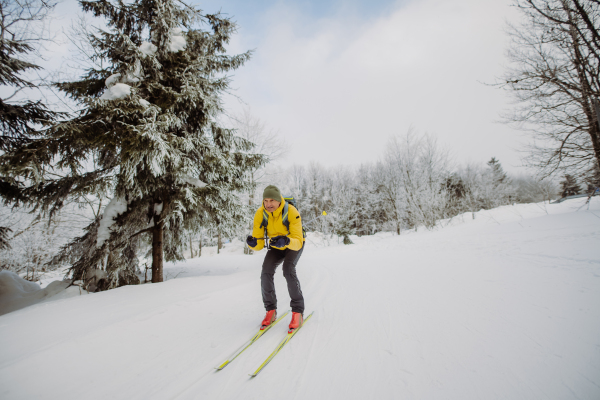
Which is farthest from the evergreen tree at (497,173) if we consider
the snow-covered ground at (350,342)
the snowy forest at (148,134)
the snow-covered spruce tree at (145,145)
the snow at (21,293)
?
the snow at (21,293)

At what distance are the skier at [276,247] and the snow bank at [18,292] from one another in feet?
17.5

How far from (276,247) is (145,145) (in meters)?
3.59

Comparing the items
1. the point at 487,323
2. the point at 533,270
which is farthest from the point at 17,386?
the point at 533,270

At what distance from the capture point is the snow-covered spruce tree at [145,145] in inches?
166

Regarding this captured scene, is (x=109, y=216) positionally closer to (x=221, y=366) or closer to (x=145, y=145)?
(x=145, y=145)

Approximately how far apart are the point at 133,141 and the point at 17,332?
10.3ft

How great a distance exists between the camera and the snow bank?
473 cm

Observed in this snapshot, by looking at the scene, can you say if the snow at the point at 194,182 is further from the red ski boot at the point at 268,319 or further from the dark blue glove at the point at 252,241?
the red ski boot at the point at 268,319

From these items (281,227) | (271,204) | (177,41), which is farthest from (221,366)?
(177,41)

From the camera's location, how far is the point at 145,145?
4.24 meters

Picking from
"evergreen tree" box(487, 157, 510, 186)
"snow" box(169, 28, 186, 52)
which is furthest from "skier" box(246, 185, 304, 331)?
"evergreen tree" box(487, 157, 510, 186)

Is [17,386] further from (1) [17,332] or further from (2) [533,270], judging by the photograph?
(2) [533,270]

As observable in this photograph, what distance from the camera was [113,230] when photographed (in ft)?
16.2

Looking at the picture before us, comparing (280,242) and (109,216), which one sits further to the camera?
(109,216)
